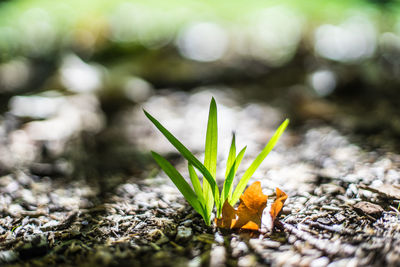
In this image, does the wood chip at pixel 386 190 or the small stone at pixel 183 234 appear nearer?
the small stone at pixel 183 234

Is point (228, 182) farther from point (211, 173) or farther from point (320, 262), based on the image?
point (320, 262)

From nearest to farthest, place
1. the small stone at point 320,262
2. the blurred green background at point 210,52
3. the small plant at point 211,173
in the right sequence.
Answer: the small stone at point 320,262 → the small plant at point 211,173 → the blurred green background at point 210,52

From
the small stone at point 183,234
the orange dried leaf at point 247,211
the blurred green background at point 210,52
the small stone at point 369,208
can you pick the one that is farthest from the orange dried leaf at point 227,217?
the blurred green background at point 210,52

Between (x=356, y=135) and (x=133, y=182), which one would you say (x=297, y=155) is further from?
(x=133, y=182)

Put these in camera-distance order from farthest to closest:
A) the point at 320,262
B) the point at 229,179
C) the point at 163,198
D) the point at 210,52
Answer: the point at 210,52 → the point at 163,198 → the point at 229,179 → the point at 320,262

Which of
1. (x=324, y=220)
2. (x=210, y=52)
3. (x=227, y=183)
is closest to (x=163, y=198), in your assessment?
(x=227, y=183)

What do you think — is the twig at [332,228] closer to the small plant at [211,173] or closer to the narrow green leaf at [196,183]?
the small plant at [211,173]

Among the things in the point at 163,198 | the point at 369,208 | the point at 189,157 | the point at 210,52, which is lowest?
the point at 163,198
